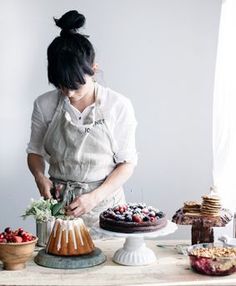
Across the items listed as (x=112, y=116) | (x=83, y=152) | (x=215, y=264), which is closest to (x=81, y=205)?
(x=83, y=152)

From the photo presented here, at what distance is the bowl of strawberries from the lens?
6.15ft

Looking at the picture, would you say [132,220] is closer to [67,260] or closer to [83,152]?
[67,260]

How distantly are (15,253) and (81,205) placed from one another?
47 cm

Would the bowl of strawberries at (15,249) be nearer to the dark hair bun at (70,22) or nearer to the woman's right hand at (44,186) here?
the woman's right hand at (44,186)

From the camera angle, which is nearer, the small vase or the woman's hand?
the small vase

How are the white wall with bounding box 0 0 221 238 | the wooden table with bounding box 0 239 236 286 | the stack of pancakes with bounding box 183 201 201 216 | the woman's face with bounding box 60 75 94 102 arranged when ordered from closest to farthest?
the wooden table with bounding box 0 239 236 286 < the stack of pancakes with bounding box 183 201 201 216 < the woman's face with bounding box 60 75 94 102 < the white wall with bounding box 0 0 221 238

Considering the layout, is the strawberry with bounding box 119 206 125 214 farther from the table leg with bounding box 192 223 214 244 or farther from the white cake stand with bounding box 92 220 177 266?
the table leg with bounding box 192 223 214 244

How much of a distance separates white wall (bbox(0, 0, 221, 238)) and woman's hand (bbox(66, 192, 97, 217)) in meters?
1.22

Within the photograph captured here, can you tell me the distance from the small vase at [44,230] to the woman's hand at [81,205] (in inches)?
3.9

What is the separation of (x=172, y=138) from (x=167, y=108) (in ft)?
0.63

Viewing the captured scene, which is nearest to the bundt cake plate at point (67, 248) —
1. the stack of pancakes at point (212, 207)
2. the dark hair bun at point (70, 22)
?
the stack of pancakes at point (212, 207)

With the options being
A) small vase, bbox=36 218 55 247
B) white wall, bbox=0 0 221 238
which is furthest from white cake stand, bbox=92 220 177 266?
white wall, bbox=0 0 221 238

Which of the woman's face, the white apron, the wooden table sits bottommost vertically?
the wooden table

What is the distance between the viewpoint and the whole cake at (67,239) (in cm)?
198
